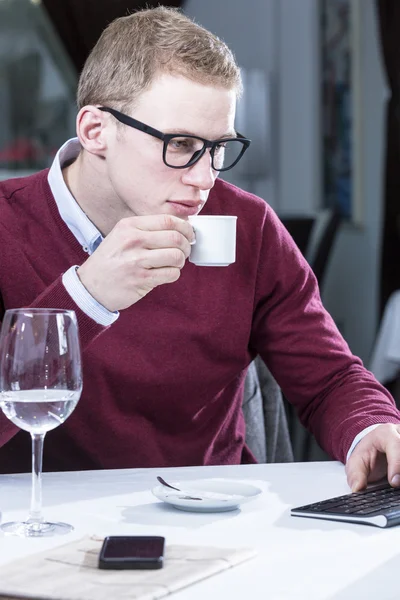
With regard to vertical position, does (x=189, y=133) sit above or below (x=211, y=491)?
above

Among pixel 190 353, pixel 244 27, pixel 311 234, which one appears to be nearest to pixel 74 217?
pixel 190 353

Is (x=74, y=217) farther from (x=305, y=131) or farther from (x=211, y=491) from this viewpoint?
(x=305, y=131)

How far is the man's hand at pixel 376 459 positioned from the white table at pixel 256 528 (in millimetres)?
24

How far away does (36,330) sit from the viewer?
38.2 inches

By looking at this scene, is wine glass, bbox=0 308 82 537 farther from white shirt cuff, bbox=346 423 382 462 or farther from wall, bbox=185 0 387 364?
wall, bbox=185 0 387 364

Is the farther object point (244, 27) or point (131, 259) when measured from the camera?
point (244, 27)

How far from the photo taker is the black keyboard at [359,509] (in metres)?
1.02

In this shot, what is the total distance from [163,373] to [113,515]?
0.58 meters

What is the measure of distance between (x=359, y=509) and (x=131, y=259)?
1.47ft

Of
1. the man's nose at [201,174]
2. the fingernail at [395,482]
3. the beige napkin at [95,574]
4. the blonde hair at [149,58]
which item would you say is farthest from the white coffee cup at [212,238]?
the beige napkin at [95,574]

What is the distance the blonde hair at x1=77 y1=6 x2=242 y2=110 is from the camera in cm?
151

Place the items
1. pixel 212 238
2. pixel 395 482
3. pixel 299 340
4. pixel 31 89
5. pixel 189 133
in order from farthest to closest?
pixel 31 89 → pixel 299 340 → pixel 189 133 → pixel 212 238 → pixel 395 482

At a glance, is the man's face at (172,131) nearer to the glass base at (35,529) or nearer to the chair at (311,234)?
the glass base at (35,529)

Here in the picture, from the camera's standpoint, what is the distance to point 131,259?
1.26m
